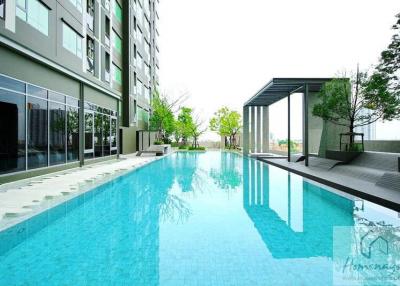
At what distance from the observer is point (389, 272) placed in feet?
13.0

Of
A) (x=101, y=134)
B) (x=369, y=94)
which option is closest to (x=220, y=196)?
(x=369, y=94)

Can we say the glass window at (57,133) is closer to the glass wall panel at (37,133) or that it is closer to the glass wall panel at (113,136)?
the glass wall panel at (37,133)

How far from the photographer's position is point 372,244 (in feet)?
16.3

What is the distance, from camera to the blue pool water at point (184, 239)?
12.8ft

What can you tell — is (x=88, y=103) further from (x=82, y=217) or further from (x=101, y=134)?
(x=82, y=217)

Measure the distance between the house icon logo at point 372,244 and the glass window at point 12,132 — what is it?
9.48 metres

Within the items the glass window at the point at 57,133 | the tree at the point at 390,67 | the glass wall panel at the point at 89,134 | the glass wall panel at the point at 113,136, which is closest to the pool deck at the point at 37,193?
the glass window at the point at 57,133

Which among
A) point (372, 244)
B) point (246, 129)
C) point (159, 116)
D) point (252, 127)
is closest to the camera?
point (372, 244)

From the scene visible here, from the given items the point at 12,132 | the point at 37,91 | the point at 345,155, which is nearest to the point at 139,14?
the point at 37,91

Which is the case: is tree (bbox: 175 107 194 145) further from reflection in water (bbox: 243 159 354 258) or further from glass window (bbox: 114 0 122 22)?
reflection in water (bbox: 243 159 354 258)

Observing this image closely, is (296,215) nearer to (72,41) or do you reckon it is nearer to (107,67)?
(72,41)

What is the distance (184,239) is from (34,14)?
10.3 m

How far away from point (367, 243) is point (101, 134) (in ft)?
53.7

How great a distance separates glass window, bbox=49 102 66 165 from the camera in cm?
1284
